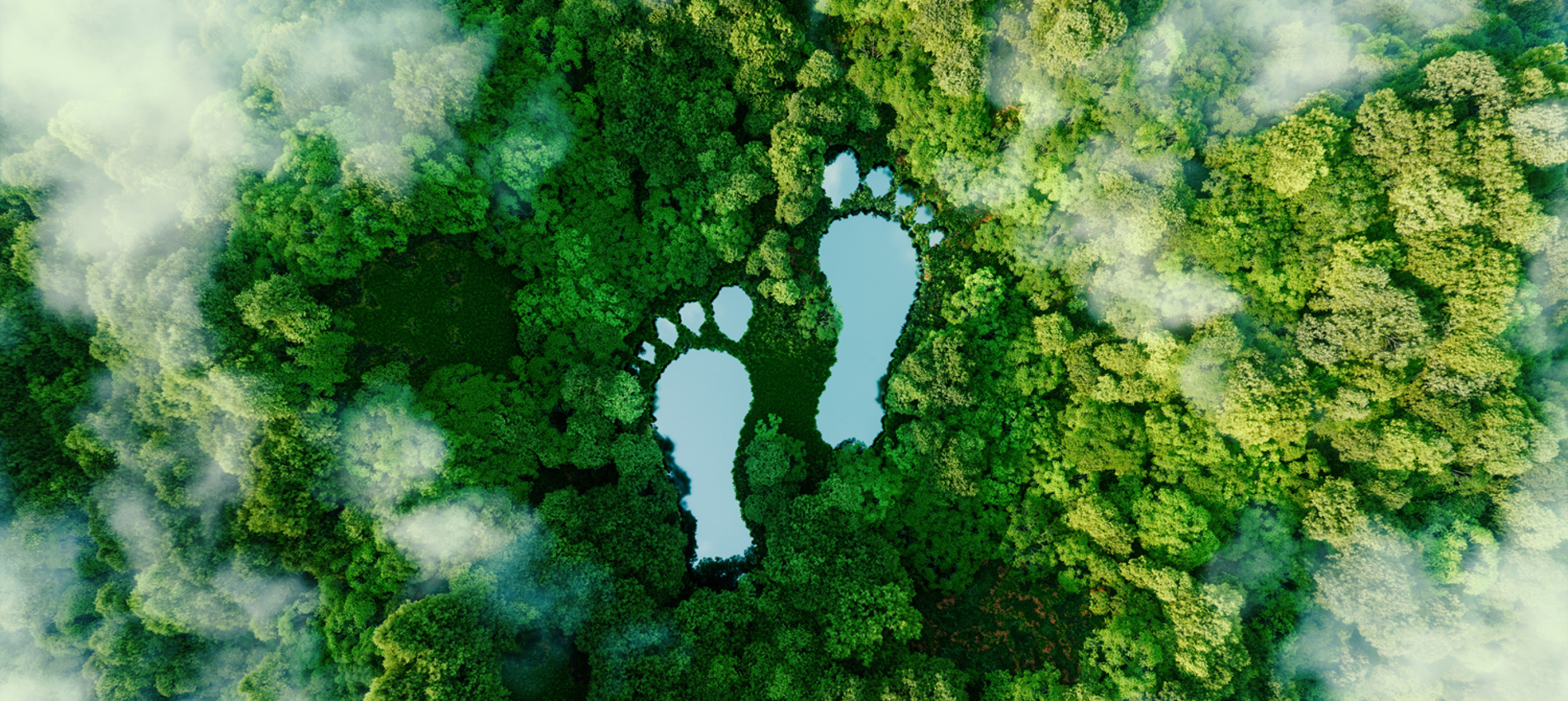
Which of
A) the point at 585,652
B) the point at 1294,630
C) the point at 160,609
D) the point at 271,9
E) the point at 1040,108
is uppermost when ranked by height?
the point at 271,9

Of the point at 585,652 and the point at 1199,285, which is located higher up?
the point at 1199,285

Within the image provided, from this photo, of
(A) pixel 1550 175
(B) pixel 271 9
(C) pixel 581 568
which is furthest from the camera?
(C) pixel 581 568

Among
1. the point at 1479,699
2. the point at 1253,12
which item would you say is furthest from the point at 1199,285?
the point at 1479,699

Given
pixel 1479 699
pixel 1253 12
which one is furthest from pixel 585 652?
pixel 1253 12

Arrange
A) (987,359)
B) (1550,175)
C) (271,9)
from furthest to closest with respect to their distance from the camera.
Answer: (987,359) → (271,9) → (1550,175)

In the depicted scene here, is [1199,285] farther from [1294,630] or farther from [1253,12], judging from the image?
[1294,630]

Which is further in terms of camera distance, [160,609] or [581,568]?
[581,568]

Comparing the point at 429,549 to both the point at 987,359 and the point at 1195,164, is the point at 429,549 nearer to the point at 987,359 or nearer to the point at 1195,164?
the point at 987,359
